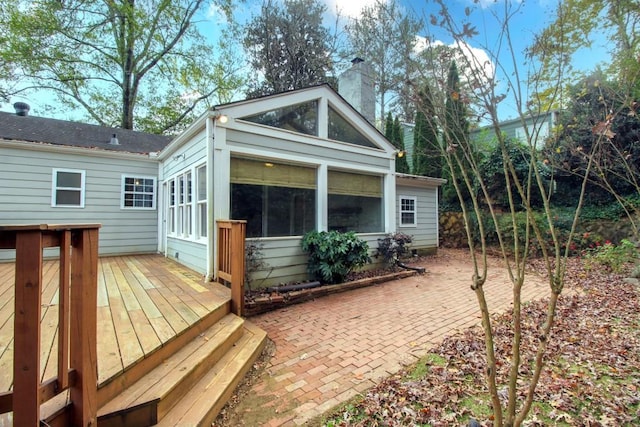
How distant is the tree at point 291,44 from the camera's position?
50.6 feet

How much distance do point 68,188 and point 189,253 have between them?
13.3ft

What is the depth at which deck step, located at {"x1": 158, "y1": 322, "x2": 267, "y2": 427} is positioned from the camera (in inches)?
80.1

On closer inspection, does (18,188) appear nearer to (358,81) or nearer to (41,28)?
(358,81)

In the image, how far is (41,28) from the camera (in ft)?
40.2

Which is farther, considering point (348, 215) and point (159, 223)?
point (159, 223)

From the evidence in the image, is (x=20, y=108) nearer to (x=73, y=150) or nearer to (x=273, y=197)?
(x=73, y=150)

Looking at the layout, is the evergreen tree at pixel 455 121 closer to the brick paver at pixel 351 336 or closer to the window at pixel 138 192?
the brick paver at pixel 351 336

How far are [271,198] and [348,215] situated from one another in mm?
2018

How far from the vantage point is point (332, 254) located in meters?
5.52

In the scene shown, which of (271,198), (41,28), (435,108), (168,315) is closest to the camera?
(435,108)

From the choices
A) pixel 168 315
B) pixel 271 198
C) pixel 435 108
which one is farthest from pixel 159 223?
pixel 435 108

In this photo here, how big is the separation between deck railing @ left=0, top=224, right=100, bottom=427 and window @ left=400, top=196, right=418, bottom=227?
28.7 feet

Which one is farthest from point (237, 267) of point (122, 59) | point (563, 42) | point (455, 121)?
point (122, 59)

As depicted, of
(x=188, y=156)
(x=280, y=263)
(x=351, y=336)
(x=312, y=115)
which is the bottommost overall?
(x=351, y=336)
